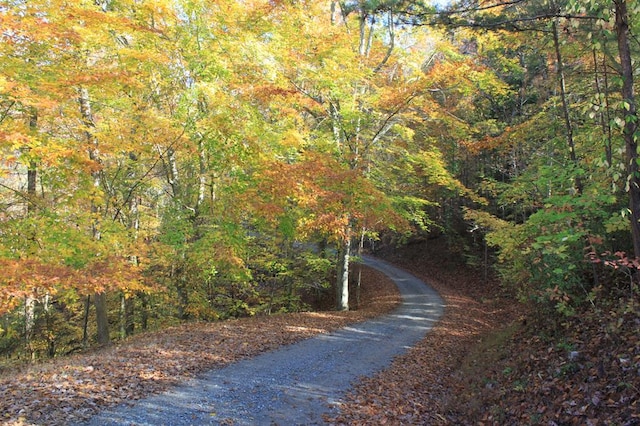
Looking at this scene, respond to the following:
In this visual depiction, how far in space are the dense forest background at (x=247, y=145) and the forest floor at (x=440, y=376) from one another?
1018 millimetres

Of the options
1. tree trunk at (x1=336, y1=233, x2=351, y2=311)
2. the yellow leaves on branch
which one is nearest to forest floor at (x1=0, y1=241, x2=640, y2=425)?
the yellow leaves on branch

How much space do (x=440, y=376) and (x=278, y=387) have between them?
12.2ft

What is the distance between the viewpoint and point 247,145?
13203mm

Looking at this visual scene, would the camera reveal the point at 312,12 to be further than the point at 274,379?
Yes

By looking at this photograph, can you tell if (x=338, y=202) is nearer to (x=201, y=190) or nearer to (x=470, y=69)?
(x=201, y=190)

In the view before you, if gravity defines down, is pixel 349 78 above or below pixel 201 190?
above

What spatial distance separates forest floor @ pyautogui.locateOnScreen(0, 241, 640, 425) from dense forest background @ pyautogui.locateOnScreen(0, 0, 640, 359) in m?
1.02

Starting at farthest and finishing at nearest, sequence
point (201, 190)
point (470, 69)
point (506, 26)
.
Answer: point (201, 190) < point (470, 69) < point (506, 26)

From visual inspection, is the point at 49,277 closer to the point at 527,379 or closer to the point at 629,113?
the point at 527,379

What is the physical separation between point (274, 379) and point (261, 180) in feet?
21.9

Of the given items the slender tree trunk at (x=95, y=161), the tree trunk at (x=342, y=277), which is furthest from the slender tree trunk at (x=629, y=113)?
the tree trunk at (x=342, y=277)

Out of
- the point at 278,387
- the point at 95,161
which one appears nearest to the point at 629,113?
the point at 278,387

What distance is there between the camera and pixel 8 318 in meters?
17.1

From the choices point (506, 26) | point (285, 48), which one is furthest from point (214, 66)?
point (506, 26)
